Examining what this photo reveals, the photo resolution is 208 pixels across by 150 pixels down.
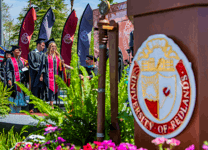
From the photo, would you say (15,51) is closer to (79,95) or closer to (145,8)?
(79,95)

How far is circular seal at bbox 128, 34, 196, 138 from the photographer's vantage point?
5.15 feet

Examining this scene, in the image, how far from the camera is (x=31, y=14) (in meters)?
14.3

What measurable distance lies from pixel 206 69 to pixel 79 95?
4.39 ft

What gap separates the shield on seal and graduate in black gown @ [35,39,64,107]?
15.7 feet

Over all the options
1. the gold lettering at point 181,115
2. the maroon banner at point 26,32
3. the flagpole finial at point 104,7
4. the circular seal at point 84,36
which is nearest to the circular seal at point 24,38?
the maroon banner at point 26,32

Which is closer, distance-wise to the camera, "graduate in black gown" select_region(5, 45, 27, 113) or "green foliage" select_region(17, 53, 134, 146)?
"green foliage" select_region(17, 53, 134, 146)

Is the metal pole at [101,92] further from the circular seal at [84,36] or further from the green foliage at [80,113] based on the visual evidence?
the circular seal at [84,36]

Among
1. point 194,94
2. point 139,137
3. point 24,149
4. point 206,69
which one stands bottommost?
point 24,149

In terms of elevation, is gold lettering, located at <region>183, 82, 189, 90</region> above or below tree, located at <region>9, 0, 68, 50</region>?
below

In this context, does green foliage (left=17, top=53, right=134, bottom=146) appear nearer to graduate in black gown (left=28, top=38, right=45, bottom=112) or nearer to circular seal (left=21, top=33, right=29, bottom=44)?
graduate in black gown (left=28, top=38, right=45, bottom=112)

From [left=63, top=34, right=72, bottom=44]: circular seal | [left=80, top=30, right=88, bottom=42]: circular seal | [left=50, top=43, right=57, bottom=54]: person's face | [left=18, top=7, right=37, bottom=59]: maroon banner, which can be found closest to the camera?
[left=50, top=43, right=57, bottom=54]: person's face

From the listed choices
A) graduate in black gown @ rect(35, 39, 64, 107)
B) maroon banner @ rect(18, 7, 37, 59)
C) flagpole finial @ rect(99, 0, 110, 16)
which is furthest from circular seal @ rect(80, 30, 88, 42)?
flagpole finial @ rect(99, 0, 110, 16)

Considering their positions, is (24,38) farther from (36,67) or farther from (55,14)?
(55,14)

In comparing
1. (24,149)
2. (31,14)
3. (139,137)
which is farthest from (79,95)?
(31,14)
